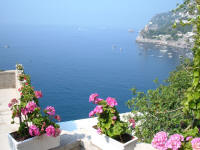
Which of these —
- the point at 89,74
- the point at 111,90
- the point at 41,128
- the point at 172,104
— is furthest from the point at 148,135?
the point at 89,74

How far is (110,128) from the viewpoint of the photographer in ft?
12.6

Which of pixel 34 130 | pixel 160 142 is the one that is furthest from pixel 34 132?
pixel 160 142

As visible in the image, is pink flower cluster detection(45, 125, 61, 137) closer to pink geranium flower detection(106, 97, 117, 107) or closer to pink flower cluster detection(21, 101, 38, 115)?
pink flower cluster detection(21, 101, 38, 115)

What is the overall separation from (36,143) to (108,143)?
124 cm

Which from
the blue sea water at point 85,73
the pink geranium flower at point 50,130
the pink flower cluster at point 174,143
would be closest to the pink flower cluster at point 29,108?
the pink geranium flower at point 50,130

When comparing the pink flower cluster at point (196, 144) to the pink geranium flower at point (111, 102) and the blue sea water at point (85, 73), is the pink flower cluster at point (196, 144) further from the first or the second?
the blue sea water at point (85, 73)

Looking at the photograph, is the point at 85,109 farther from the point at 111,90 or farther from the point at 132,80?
the point at 132,80

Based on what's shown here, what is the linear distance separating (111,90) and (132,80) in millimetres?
11158

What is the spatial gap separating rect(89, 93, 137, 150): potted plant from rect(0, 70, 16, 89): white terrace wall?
830 cm

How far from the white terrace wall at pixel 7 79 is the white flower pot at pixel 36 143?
7712 mm

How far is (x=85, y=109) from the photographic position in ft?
173

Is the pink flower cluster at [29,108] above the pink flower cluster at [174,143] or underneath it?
above

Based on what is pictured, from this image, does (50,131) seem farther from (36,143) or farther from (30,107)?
(30,107)

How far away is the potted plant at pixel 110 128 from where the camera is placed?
375 centimetres
